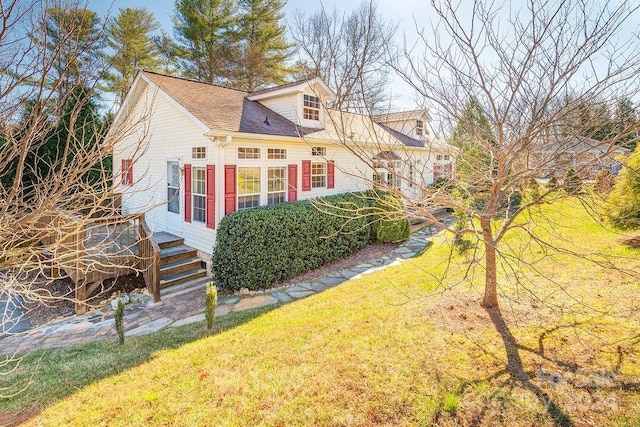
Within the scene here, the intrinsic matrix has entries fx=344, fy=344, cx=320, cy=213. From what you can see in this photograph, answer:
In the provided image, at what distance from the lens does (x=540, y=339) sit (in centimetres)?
361

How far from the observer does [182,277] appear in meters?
8.32

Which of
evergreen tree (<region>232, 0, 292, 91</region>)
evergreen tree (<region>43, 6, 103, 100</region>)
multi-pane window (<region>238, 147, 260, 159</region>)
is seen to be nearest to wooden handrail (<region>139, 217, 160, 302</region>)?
multi-pane window (<region>238, 147, 260, 159</region>)

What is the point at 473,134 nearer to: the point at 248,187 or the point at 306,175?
the point at 248,187

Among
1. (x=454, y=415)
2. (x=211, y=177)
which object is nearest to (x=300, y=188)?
(x=211, y=177)

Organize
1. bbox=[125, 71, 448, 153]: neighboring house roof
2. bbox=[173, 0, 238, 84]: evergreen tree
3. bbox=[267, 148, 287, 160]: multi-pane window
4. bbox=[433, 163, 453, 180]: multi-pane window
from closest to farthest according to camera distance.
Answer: bbox=[433, 163, 453, 180]: multi-pane window
bbox=[125, 71, 448, 153]: neighboring house roof
bbox=[267, 148, 287, 160]: multi-pane window
bbox=[173, 0, 238, 84]: evergreen tree

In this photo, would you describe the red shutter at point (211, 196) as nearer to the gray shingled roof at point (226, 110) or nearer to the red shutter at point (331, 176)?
the gray shingled roof at point (226, 110)

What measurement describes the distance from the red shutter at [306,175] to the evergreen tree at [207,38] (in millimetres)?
13514

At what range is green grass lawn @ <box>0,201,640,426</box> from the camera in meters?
2.82

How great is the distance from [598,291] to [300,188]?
24.8 feet

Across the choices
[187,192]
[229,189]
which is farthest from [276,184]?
[187,192]

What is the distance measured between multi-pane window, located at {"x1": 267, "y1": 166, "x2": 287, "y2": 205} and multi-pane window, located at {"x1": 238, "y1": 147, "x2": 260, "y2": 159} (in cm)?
62

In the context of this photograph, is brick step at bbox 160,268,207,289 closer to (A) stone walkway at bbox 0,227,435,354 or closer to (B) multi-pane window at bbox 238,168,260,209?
(A) stone walkway at bbox 0,227,435,354

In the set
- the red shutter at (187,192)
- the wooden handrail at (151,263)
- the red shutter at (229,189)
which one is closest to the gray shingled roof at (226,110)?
the red shutter at (229,189)

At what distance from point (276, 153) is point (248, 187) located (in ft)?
4.41
